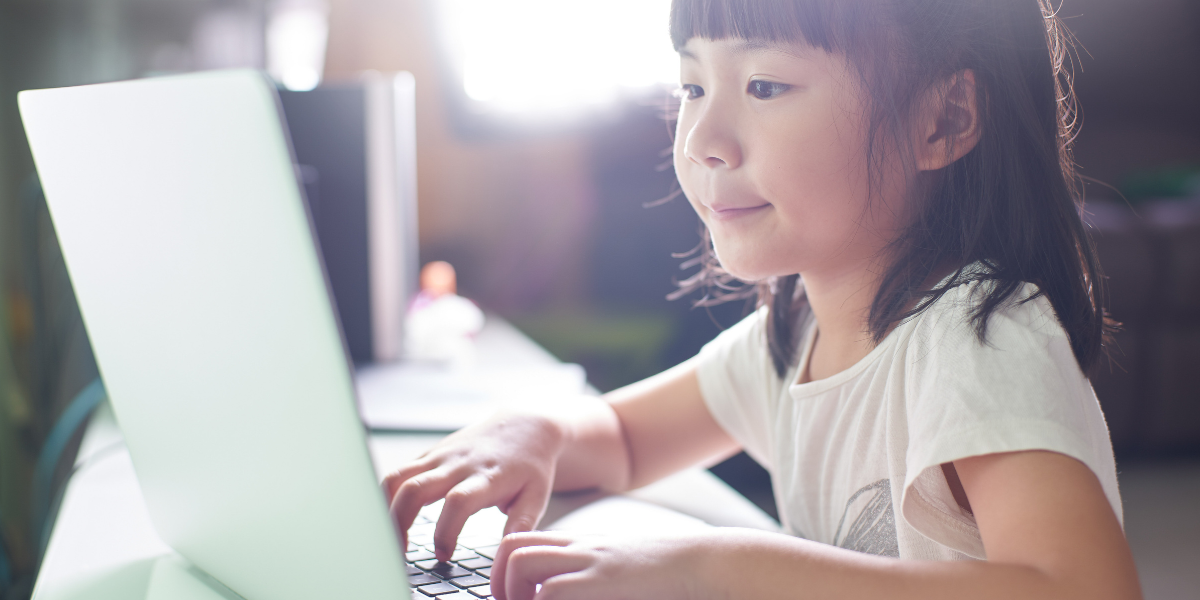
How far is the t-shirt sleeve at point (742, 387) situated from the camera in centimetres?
64

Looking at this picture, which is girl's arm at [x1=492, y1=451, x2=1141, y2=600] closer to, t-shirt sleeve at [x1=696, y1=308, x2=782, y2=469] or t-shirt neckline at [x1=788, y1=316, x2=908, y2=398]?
t-shirt neckline at [x1=788, y1=316, x2=908, y2=398]

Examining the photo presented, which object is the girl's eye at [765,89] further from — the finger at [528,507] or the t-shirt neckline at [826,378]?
the finger at [528,507]

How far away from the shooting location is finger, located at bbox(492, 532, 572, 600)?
1.16ft

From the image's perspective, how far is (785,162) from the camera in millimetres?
462

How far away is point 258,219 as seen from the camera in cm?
25

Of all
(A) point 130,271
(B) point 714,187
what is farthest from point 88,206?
(B) point 714,187

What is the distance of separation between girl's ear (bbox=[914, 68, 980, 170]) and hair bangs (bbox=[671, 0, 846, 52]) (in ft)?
0.22

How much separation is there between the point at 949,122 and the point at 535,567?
34 centimetres

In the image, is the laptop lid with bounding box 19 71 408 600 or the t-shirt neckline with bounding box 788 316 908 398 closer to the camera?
the laptop lid with bounding box 19 71 408 600

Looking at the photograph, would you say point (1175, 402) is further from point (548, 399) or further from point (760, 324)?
point (548, 399)

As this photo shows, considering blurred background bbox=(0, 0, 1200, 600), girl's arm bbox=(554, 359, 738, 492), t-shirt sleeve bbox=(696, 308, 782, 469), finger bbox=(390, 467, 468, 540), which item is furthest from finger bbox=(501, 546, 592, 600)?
blurred background bbox=(0, 0, 1200, 600)

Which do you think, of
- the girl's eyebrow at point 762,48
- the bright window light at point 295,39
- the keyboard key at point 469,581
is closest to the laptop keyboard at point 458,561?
the keyboard key at point 469,581

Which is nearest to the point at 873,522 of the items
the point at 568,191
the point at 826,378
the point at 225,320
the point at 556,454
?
the point at 826,378

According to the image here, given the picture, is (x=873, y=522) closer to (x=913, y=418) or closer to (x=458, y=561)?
(x=913, y=418)
